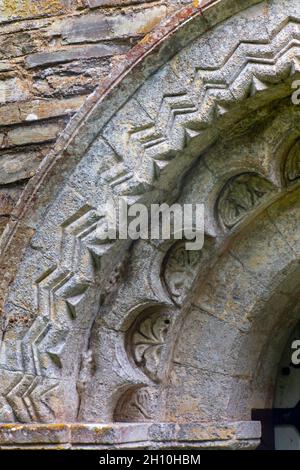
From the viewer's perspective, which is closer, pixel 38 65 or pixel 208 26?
pixel 208 26

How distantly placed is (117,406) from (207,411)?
33 cm

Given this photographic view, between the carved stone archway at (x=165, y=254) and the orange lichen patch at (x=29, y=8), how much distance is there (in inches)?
19.6

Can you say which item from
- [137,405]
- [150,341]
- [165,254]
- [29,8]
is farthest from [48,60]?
[137,405]

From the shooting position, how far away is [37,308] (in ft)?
13.6

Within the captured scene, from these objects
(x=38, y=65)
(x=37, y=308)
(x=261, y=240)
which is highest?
(x=38, y=65)

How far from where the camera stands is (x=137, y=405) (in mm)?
4246

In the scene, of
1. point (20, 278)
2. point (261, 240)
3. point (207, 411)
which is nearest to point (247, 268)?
point (261, 240)

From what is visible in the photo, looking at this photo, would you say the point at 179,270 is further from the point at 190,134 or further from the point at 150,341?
the point at 190,134

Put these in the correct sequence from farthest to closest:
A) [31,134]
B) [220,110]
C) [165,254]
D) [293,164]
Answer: [31,134], [165,254], [293,164], [220,110]

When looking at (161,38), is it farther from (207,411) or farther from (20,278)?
(207,411)

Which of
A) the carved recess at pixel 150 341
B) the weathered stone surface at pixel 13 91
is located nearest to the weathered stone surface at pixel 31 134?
the weathered stone surface at pixel 13 91

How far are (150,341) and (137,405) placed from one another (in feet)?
0.79

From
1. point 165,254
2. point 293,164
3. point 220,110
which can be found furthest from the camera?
point 165,254

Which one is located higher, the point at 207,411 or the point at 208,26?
the point at 208,26
